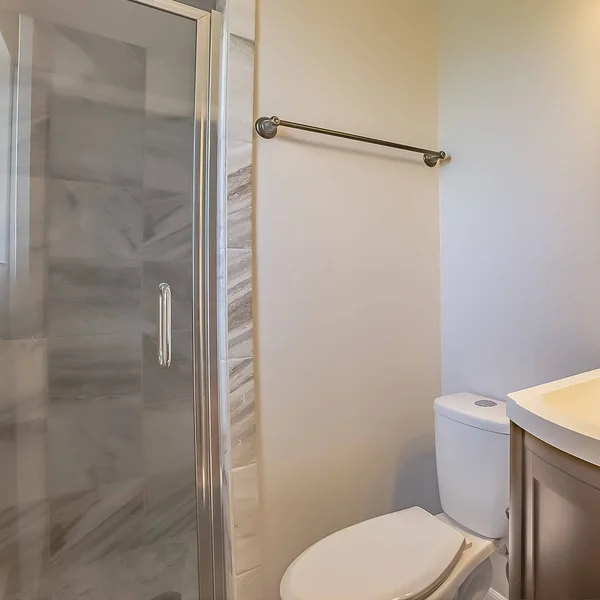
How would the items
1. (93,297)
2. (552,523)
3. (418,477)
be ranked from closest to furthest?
(552,523) < (93,297) < (418,477)

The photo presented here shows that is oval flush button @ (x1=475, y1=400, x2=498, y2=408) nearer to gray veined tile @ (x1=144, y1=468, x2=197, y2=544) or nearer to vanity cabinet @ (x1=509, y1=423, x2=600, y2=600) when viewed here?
vanity cabinet @ (x1=509, y1=423, x2=600, y2=600)

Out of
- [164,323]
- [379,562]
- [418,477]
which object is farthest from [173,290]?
[418,477]

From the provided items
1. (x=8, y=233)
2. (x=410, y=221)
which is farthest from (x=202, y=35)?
(x=410, y=221)

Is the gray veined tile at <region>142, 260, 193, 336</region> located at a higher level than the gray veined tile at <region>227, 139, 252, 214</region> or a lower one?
lower

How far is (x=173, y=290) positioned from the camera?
1.33 metres

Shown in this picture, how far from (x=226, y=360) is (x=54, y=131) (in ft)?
2.54

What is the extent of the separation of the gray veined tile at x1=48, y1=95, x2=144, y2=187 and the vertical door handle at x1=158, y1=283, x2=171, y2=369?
0.32m

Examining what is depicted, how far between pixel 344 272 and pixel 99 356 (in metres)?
0.81

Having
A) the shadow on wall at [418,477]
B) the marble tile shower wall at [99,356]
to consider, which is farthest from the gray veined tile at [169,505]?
the shadow on wall at [418,477]

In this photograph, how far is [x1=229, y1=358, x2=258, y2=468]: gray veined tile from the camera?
134 centimetres

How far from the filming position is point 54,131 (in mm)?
1188

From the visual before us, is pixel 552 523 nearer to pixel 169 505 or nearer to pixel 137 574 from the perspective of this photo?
pixel 169 505

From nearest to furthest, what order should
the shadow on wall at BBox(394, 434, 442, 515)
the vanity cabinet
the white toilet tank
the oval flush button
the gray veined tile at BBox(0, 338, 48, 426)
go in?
the vanity cabinet < the gray veined tile at BBox(0, 338, 48, 426) < the white toilet tank < the oval flush button < the shadow on wall at BBox(394, 434, 442, 515)

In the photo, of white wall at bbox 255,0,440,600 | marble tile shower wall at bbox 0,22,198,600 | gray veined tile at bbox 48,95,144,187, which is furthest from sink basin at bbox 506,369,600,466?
gray veined tile at bbox 48,95,144,187
